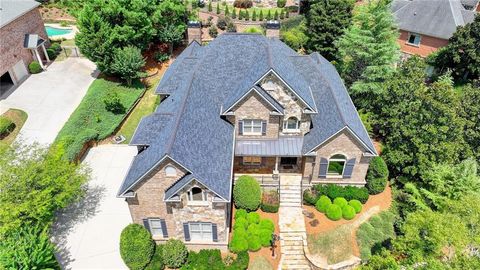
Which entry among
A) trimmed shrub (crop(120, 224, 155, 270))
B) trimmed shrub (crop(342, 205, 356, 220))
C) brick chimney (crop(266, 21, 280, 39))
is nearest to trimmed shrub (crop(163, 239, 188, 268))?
trimmed shrub (crop(120, 224, 155, 270))

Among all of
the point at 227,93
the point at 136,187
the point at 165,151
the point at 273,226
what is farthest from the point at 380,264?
the point at 227,93

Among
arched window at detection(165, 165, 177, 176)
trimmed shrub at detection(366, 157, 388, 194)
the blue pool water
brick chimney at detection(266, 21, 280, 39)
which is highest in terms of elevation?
brick chimney at detection(266, 21, 280, 39)

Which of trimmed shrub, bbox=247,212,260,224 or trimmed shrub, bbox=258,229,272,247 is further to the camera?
trimmed shrub, bbox=247,212,260,224

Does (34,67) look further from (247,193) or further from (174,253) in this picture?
(247,193)

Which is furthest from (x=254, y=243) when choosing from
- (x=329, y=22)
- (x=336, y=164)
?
(x=329, y=22)

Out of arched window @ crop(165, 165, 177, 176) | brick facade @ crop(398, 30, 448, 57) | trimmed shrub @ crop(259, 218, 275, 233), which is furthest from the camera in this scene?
brick facade @ crop(398, 30, 448, 57)

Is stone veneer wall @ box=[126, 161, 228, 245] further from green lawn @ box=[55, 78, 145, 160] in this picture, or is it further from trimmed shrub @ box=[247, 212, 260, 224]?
green lawn @ box=[55, 78, 145, 160]

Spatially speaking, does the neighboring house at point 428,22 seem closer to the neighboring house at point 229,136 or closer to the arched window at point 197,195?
the neighboring house at point 229,136
